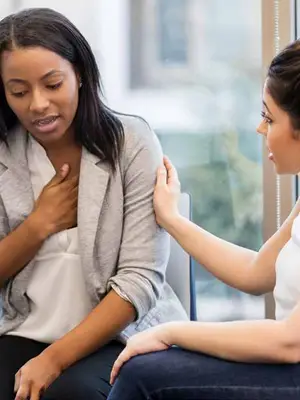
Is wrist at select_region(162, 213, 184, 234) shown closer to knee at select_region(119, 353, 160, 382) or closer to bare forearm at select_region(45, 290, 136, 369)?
bare forearm at select_region(45, 290, 136, 369)

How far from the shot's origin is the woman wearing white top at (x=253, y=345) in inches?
44.0

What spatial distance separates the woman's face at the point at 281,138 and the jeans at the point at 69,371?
1.83 feet

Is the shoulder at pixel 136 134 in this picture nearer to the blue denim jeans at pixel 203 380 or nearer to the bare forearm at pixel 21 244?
the bare forearm at pixel 21 244

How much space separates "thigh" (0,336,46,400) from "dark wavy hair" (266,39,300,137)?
764 mm

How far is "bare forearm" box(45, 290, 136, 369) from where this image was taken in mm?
1548

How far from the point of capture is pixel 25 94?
5.15 feet

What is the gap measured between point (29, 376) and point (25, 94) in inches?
23.6

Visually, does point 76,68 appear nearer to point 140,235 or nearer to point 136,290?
point 140,235

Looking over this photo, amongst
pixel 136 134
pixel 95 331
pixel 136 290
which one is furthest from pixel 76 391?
pixel 136 134

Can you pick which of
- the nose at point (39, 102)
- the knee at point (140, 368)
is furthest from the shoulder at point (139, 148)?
the knee at point (140, 368)

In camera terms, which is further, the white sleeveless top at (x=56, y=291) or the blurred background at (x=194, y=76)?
the blurred background at (x=194, y=76)

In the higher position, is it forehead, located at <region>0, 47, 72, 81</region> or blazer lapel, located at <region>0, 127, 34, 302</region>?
forehead, located at <region>0, 47, 72, 81</region>

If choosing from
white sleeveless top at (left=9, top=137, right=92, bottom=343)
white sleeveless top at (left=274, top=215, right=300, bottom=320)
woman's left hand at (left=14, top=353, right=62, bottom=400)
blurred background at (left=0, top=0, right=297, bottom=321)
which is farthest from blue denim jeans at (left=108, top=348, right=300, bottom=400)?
blurred background at (left=0, top=0, right=297, bottom=321)

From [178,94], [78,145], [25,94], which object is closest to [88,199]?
[78,145]
